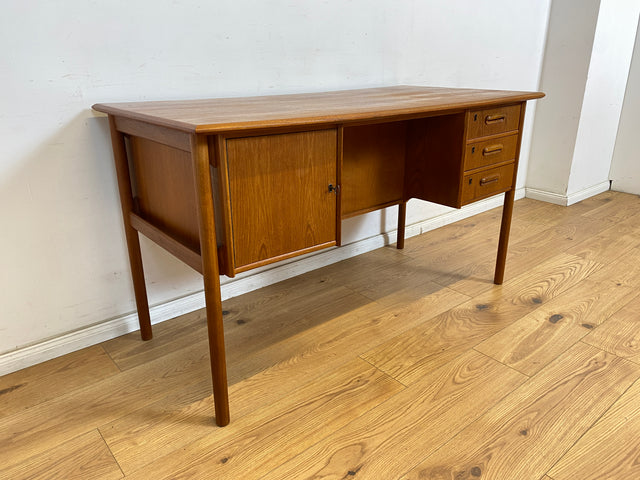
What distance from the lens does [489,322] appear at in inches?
67.8

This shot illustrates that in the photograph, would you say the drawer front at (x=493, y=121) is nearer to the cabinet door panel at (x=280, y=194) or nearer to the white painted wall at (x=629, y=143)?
the cabinet door panel at (x=280, y=194)

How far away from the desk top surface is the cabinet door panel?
5cm

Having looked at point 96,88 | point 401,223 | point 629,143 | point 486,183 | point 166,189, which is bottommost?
point 401,223

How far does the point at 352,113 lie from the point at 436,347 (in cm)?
81

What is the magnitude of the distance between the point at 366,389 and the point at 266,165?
27.2 inches

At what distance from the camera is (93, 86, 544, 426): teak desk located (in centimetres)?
108

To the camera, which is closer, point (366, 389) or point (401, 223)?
point (366, 389)

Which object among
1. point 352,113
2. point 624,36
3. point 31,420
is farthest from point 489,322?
point 624,36

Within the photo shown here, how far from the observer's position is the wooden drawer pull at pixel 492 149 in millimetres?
1687

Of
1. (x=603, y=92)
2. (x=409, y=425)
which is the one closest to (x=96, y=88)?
(x=409, y=425)

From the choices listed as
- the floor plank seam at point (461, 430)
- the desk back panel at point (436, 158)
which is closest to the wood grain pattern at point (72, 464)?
the floor plank seam at point (461, 430)

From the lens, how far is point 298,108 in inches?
51.6

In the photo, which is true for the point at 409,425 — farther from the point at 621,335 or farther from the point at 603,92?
the point at 603,92

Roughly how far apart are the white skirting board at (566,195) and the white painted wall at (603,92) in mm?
16
